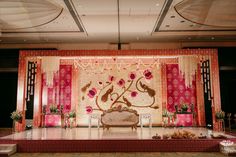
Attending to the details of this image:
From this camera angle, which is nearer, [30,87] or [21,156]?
[21,156]

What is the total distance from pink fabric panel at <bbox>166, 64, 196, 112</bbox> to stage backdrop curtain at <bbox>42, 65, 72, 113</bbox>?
421 centimetres

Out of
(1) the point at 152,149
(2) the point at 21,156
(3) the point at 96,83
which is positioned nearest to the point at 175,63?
(3) the point at 96,83

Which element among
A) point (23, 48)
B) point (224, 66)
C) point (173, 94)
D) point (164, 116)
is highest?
point (23, 48)

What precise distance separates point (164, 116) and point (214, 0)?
16.3 feet

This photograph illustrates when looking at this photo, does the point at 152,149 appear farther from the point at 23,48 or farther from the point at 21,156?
the point at 23,48

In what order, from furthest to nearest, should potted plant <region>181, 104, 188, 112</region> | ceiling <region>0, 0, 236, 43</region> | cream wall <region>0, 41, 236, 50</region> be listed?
cream wall <region>0, 41, 236, 50</region>, potted plant <region>181, 104, 188, 112</region>, ceiling <region>0, 0, 236, 43</region>

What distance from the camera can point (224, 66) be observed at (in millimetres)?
10297

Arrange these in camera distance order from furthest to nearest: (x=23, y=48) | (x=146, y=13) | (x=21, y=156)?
(x=23, y=48), (x=146, y=13), (x=21, y=156)

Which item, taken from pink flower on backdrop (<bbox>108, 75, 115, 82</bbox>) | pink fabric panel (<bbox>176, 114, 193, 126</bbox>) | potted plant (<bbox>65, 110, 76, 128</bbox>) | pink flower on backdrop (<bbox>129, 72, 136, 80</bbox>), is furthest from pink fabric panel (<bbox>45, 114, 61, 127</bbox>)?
pink fabric panel (<bbox>176, 114, 193, 126</bbox>)

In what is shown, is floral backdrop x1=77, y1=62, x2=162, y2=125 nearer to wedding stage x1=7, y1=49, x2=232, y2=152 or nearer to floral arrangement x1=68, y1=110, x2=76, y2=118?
wedding stage x1=7, y1=49, x2=232, y2=152

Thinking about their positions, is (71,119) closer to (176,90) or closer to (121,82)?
(121,82)

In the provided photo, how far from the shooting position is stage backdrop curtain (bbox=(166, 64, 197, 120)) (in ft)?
34.0

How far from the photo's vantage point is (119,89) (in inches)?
414

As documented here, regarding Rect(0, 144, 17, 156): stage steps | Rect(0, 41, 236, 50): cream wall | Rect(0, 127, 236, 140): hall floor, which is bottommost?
Rect(0, 144, 17, 156): stage steps
